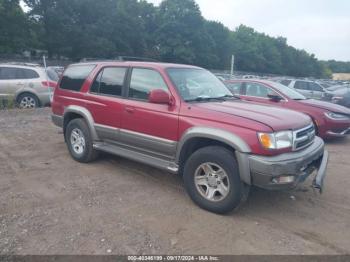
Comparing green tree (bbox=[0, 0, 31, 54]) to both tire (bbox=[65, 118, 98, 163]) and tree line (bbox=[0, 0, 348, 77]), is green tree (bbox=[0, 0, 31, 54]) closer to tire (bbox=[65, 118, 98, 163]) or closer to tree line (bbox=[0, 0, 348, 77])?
tree line (bbox=[0, 0, 348, 77])

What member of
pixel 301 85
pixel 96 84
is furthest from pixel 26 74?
pixel 301 85

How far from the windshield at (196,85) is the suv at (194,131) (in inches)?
0.8

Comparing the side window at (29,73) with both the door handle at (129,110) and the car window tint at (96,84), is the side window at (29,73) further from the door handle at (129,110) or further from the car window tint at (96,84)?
the door handle at (129,110)

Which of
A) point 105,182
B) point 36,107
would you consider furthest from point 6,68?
point 105,182

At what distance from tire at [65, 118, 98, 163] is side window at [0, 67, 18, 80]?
6.53 metres

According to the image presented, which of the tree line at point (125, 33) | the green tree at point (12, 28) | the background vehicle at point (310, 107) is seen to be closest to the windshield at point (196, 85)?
the background vehicle at point (310, 107)

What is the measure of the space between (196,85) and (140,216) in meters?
2.08

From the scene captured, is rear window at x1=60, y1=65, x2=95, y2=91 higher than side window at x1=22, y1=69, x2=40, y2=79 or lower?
higher

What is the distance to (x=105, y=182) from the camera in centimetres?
508

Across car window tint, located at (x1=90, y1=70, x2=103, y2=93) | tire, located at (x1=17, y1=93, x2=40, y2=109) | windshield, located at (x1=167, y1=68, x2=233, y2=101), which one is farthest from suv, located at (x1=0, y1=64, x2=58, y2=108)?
windshield, located at (x1=167, y1=68, x2=233, y2=101)

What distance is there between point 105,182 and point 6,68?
27.6ft

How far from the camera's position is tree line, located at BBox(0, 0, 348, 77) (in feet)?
128

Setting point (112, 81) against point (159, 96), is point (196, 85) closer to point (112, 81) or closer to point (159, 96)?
point (159, 96)

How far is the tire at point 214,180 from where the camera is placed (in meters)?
3.91
